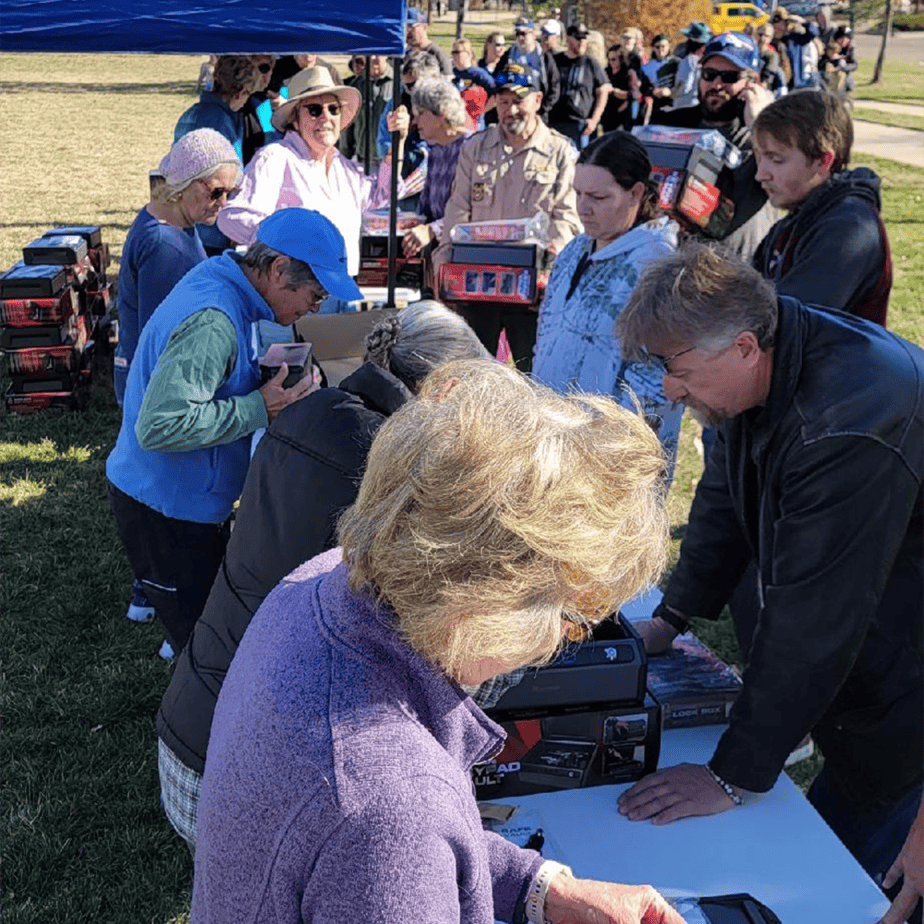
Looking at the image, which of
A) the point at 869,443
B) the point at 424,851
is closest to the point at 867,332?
the point at 869,443

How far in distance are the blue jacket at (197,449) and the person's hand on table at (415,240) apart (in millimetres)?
2574

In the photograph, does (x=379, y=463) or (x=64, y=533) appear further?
(x=64, y=533)

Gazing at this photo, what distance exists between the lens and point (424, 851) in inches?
40.8

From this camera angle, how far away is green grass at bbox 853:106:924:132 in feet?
61.1

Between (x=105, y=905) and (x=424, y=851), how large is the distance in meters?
2.09

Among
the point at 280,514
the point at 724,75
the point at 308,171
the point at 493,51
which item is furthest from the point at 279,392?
the point at 493,51

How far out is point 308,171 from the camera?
4609 mm

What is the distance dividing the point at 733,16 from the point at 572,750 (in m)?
22.1

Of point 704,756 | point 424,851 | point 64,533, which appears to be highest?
point 424,851

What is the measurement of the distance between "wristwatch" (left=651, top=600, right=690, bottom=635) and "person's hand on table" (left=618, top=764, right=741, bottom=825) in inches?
17.1

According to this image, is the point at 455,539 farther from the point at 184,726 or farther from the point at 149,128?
the point at 149,128

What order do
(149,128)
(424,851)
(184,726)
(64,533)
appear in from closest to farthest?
(424,851) < (184,726) < (64,533) < (149,128)

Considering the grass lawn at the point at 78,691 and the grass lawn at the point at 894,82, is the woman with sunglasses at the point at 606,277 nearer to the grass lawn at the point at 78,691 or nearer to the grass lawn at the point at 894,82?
the grass lawn at the point at 78,691

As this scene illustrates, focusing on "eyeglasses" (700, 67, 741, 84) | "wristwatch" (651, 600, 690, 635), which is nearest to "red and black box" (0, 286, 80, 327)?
"eyeglasses" (700, 67, 741, 84)
